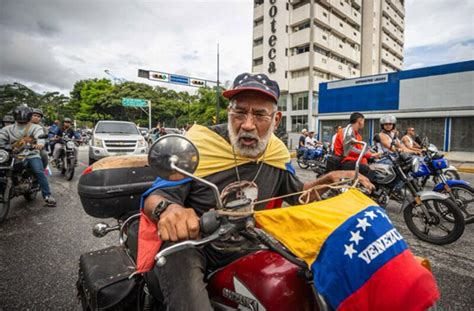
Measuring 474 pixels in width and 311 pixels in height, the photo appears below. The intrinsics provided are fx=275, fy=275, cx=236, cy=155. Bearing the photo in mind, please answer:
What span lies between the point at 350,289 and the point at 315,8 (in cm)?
3512

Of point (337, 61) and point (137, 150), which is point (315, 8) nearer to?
point (337, 61)

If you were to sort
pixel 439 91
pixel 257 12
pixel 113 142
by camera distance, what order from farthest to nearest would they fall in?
pixel 257 12 < pixel 439 91 < pixel 113 142

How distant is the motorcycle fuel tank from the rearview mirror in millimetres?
530

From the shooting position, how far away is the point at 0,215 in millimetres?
4270

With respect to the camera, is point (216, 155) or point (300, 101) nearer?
point (216, 155)

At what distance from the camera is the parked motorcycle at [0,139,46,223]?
14.3ft

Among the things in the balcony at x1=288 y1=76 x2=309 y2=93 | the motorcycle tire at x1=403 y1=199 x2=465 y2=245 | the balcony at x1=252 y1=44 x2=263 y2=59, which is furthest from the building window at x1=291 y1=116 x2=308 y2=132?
the motorcycle tire at x1=403 y1=199 x2=465 y2=245

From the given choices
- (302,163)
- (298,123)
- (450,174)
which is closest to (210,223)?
(450,174)

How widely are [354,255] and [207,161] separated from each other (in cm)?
105

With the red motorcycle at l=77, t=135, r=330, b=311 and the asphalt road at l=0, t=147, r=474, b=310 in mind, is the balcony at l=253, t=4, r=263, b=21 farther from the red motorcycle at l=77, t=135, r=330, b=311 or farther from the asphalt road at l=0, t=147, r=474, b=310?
the red motorcycle at l=77, t=135, r=330, b=311

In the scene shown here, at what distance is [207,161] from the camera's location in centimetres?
175

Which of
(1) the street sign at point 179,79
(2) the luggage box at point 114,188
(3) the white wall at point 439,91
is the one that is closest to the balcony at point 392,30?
(3) the white wall at point 439,91

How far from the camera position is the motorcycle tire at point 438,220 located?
3521 mm

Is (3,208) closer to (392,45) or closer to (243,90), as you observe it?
(243,90)
